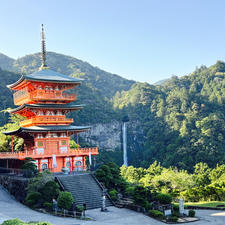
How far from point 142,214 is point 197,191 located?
33.2 ft

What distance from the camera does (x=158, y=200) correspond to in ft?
76.6

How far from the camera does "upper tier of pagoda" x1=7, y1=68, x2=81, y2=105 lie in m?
30.7

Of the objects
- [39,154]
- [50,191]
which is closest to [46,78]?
[39,154]

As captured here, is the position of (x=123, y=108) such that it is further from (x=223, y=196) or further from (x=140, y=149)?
(x=223, y=196)

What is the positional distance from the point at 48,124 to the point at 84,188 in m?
8.40

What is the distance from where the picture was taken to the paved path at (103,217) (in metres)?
19.5

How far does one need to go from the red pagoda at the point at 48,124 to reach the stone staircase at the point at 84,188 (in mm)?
3517

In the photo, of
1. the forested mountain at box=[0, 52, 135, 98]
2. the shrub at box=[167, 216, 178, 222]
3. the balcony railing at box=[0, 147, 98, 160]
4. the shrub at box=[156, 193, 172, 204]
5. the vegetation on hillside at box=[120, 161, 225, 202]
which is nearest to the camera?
the shrub at box=[167, 216, 178, 222]

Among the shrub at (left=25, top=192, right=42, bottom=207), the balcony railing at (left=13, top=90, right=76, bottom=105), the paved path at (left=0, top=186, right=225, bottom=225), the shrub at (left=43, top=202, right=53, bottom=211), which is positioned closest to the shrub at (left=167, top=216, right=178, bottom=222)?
the paved path at (left=0, top=186, right=225, bottom=225)

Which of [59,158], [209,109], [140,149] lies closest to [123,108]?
[140,149]

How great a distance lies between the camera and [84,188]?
25391 mm

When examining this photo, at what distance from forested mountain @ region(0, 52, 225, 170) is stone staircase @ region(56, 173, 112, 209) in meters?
42.5

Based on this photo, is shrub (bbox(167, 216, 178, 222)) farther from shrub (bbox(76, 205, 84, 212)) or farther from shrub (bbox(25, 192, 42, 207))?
shrub (bbox(25, 192, 42, 207))

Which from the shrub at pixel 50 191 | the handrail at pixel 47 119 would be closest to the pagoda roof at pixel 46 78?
the handrail at pixel 47 119
